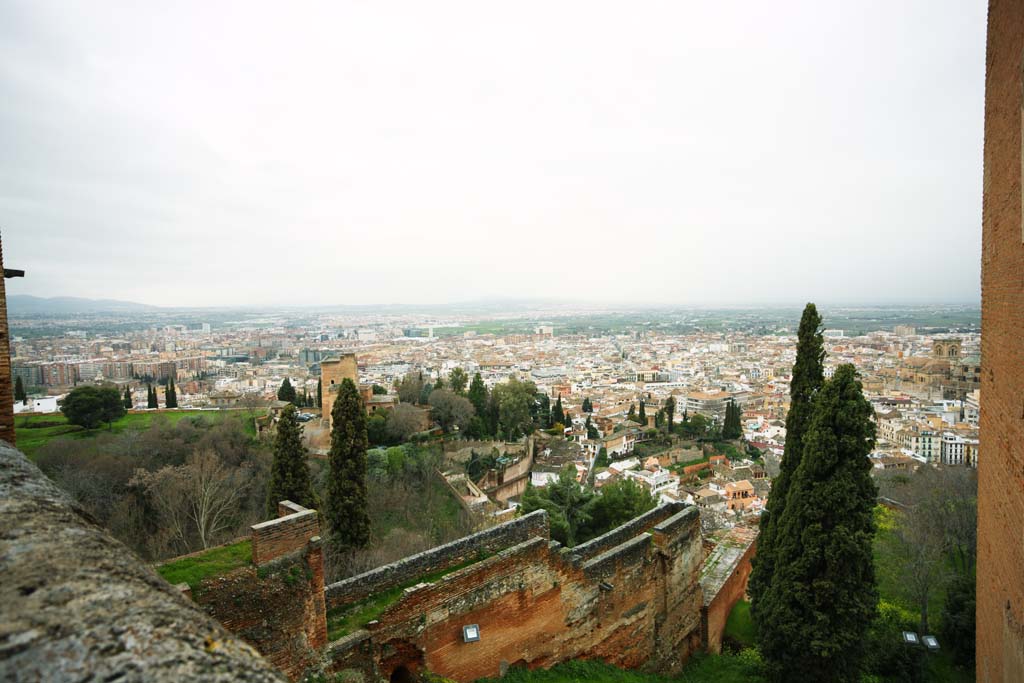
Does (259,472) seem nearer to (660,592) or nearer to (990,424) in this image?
(660,592)

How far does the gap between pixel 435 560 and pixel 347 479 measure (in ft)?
21.7

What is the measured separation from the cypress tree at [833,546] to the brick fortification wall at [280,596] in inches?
267

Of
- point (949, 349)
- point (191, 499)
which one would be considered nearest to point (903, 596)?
point (191, 499)

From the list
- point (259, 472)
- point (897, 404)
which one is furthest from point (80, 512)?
point (897, 404)

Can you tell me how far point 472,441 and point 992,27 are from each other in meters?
26.9

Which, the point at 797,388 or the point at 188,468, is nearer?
the point at 797,388

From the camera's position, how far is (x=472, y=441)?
2898 cm

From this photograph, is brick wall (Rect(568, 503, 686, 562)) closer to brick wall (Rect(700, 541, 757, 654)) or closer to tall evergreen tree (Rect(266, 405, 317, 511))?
brick wall (Rect(700, 541, 757, 654))

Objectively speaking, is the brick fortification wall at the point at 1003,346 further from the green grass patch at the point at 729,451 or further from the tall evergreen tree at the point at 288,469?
the green grass patch at the point at 729,451

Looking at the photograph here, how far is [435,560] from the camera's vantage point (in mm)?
6855

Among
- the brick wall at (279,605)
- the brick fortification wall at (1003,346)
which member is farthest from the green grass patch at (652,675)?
the brick fortification wall at (1003,346)

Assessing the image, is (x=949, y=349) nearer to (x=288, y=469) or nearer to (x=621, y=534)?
(x=621, y=534)

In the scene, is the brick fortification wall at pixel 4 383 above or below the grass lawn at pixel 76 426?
above

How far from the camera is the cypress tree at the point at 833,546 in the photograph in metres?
7.75
